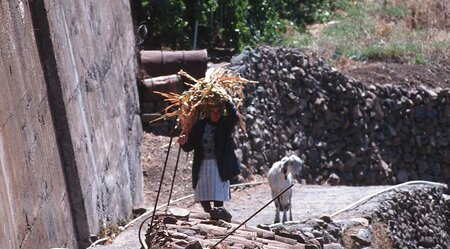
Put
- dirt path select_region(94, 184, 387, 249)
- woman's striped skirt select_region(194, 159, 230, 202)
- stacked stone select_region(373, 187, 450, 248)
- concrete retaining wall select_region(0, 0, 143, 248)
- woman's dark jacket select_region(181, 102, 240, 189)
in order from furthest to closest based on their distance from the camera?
stacked stone select_region(373, 187, 450, 248), dirt path select_region(94, 184, 387, 249), woman's striped skirt select_region(194, 159, 230, 202), woman's dark jacket select_region(181, 102, 240, 189), concrete retaining wall select_region(0, 0, 143, 248)

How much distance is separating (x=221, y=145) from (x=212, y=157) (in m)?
0.18

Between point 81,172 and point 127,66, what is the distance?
4.64 meters

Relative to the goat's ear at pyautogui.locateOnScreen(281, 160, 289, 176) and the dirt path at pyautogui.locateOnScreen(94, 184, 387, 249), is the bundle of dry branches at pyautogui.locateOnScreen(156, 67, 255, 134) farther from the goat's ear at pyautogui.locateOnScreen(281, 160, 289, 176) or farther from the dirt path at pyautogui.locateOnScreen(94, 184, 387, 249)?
the dirt path at pyautogui.locateOnScreen(94, 184, 387, 249)

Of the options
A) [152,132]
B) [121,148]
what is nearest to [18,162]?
[121,148]

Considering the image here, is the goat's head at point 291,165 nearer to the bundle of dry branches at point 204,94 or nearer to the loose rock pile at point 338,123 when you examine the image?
the bundle of dry branches at point 204,94

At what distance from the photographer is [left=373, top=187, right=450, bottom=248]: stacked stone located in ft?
47.0

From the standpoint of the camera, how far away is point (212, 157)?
1076 cm

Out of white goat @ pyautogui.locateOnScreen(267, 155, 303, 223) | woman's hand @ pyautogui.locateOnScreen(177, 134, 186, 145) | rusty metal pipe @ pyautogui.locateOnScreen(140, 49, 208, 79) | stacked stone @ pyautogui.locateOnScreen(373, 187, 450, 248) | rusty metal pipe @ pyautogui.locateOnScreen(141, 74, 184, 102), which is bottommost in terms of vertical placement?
stacked stone @ pyautogui.locateOnScreen(373, 187, 450, 248)

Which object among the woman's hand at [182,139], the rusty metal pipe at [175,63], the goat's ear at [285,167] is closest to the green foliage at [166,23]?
the rusty metal pipe at [175,63]

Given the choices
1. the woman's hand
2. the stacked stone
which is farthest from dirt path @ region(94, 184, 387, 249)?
the woman's hand

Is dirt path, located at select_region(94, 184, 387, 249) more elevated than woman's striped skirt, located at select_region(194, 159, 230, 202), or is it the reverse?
woman's striped skirt, located at select_region(194, 159, 230, 202)

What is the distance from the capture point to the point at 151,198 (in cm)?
1412

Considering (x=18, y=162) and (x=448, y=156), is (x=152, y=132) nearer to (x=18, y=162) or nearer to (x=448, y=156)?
(x=448, y=156)

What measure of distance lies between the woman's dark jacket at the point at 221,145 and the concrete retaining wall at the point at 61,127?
35.1 inches
